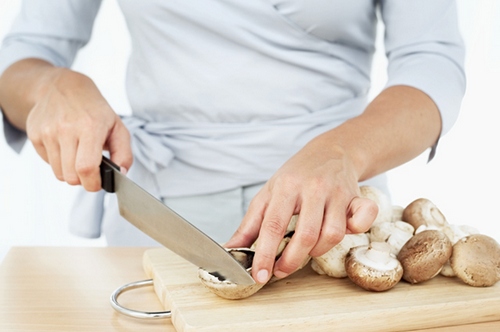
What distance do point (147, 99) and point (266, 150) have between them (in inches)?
9.4

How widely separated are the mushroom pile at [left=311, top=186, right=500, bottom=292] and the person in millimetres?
145

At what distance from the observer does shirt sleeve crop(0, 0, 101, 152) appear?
1225 mm

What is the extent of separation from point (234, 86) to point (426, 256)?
47 cm

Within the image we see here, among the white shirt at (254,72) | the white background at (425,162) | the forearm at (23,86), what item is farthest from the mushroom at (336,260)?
the white background at (425,162)

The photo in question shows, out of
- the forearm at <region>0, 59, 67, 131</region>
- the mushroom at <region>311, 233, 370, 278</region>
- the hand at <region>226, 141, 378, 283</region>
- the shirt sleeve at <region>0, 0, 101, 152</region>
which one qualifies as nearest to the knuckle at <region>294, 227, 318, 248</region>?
the hand at <region>226, 141, 378, 283</region>

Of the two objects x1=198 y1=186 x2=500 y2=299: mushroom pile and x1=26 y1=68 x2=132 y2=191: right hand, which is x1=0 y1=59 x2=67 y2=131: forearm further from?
x1=198 y1=186 x2=500 y2=299: mushroom pile

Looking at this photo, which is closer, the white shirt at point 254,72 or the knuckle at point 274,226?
the knuckle at point 274,226

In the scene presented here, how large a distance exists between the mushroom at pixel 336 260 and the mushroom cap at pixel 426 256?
71 millimetres

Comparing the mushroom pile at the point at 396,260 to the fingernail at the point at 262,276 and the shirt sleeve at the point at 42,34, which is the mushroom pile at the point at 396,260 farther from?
the shirt sleeve at the point at 42,34

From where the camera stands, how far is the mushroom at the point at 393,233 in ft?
2.99

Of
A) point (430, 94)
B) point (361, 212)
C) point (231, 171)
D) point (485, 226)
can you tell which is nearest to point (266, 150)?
point (231, 171)

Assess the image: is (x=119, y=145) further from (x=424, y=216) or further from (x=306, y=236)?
(x=424, y=216)

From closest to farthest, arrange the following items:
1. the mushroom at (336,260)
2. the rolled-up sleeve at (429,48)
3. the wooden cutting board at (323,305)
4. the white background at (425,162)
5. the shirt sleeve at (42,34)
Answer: the wooden cutting board at (323,305) < the mushroom at (336,260) < the rolled-up sleeve at (429,48) < the shirt sleeve at (42,34) < the white background at (425,162)

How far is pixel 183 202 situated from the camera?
1.20m
